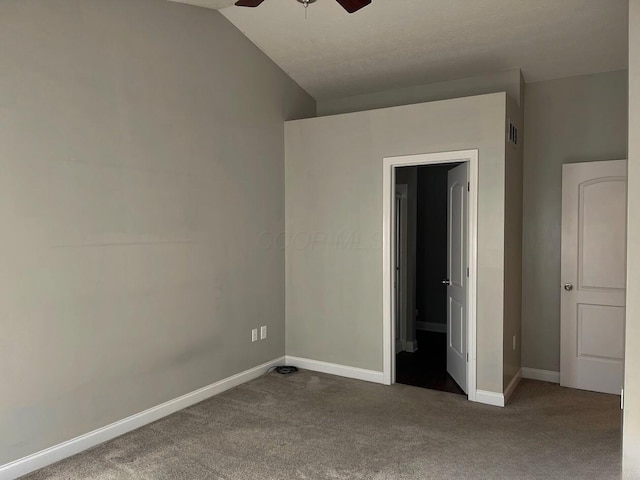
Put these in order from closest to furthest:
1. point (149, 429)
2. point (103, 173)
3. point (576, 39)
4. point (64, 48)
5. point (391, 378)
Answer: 1. point (64, 48)
2. point (103, 173)
3. point (149, 429)
4. point (576, 39)
5. point (391, 378)

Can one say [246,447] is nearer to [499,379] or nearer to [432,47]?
[499,379]

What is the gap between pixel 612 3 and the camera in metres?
3.43

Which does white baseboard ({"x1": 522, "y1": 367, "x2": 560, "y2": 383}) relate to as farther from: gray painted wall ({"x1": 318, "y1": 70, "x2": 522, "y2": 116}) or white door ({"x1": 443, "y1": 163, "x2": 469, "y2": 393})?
gray painted wall ({"x1": 318, "y1": 70, "x2": 522, "y2": 116})

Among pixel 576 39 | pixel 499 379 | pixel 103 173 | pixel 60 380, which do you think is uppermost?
pixel 576 39

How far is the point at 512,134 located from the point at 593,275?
153 cm

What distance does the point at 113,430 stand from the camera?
3.37m

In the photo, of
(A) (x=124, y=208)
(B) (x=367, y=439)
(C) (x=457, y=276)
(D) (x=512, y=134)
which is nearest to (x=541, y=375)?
(C) (x=457, y=276)

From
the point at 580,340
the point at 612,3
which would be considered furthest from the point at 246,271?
the point at 612,3

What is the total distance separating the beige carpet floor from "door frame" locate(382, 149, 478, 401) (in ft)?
0.97

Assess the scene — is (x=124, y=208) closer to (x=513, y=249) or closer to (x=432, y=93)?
(x=432, y=93)

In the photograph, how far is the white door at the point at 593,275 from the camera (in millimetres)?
4230

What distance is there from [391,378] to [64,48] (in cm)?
379

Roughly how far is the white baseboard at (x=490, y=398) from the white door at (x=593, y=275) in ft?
3.18

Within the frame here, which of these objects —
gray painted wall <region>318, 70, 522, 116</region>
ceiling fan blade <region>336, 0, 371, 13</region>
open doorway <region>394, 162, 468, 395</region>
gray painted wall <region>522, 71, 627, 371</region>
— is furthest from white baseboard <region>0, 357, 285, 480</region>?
ceiling fan blade <region>336, 0, 371, 13</region>
